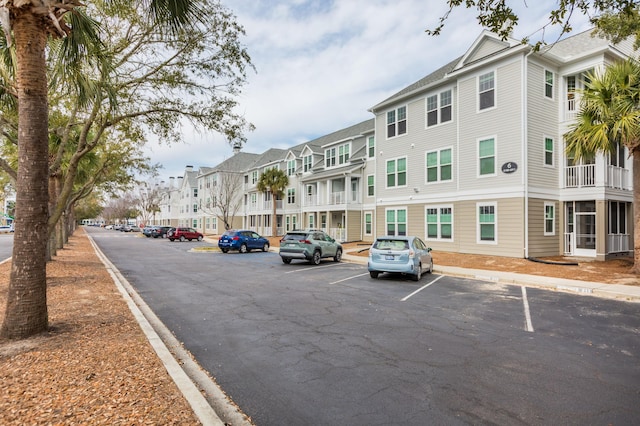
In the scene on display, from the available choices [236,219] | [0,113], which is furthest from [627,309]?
[236,219]

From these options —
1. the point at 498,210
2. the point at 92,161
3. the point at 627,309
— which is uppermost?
the point at 92,161

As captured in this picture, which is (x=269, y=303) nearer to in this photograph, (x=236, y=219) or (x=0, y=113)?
(x=0, y=113)

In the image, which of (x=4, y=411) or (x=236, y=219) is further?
(x=236, y=219)

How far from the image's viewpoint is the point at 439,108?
22.5 m

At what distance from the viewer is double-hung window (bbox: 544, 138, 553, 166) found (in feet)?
62.7

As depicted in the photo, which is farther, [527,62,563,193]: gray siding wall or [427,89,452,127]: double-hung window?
[427,89,452,127]: double-hung window

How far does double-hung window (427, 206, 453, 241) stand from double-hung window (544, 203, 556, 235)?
184 inches

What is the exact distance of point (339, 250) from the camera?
20.3 meters

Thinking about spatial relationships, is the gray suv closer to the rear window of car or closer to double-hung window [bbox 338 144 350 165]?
the rear window of car

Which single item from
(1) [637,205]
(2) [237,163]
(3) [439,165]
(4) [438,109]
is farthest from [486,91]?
(2) [237,163]

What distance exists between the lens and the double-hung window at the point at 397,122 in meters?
24.9

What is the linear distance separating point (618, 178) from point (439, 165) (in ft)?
28.7

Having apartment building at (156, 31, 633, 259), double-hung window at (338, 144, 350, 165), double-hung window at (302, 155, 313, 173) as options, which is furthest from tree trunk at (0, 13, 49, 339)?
double-hung window at (302, 155, 313, 173)

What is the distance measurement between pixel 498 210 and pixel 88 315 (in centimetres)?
1822
